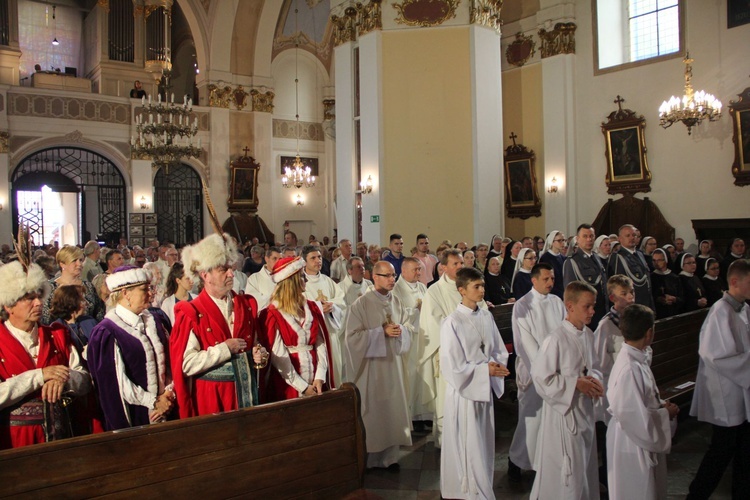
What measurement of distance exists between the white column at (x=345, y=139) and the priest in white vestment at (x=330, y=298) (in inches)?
297

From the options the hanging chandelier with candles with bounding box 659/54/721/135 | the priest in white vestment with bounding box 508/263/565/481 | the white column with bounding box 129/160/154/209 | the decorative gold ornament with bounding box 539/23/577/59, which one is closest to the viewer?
the priest in white vestment with bounding box 508/263/565/481

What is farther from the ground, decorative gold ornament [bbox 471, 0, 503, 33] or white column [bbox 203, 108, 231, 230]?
decorative gold ornament [bbox 471, 0, 503, 33]

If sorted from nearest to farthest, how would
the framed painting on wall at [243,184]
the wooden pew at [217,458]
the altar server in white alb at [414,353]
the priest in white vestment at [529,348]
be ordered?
the wooden pew at [217,458] < the priest in white vestment at [529,348] < the altar server in white alb at [414,353] < the framed painting on wall at [243,184]

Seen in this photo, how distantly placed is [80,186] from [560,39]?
15568 millimetres

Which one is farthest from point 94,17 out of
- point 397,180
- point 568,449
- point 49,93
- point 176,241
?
point 568,449

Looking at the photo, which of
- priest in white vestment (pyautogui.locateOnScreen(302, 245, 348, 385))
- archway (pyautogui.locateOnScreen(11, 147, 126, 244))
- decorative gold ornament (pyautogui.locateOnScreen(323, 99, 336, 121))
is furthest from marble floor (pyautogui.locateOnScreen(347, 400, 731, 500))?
decorative gold ornament (pyautogui.locateOnScreen(323, 99, 336, 121))

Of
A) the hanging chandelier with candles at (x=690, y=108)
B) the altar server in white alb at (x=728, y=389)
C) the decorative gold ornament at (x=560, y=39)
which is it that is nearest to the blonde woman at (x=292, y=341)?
the altar server in white alb at (x=728, y=389)

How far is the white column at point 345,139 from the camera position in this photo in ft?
49.1

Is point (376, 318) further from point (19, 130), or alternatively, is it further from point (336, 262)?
point (19, 130)

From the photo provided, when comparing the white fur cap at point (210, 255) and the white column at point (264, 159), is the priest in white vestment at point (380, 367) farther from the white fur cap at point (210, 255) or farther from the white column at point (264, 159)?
the white column at point (264, 159)

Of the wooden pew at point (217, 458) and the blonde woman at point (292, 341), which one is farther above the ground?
the blonde woman at point (292, 341)

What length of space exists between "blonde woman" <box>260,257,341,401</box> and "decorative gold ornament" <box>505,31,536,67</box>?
48.3 ft

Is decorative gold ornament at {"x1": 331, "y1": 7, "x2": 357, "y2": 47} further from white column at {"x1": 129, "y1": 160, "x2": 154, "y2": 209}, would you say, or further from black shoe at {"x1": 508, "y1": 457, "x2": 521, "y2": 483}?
black shoe at {"x1": 508, "y1": 457, "x2": 521, "y2": 483}

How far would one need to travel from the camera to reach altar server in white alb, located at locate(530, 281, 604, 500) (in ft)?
12.9
